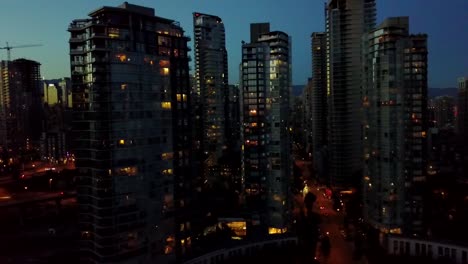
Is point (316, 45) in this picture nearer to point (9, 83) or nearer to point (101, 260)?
point (101, 260)

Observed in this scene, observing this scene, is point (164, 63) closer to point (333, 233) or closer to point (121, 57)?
point (121, 57)

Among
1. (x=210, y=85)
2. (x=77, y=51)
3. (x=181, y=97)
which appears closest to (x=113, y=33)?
(x=77, y=51)

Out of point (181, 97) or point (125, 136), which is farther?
point (181, 97)

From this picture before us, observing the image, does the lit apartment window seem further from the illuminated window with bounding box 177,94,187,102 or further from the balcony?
the balcony

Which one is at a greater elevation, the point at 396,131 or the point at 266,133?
the point at 396,131

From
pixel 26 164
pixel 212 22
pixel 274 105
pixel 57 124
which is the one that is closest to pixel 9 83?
pixel 57 124

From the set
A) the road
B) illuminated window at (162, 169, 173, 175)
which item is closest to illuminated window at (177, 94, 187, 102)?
illuminated window at (162, 169, 173, 175)
